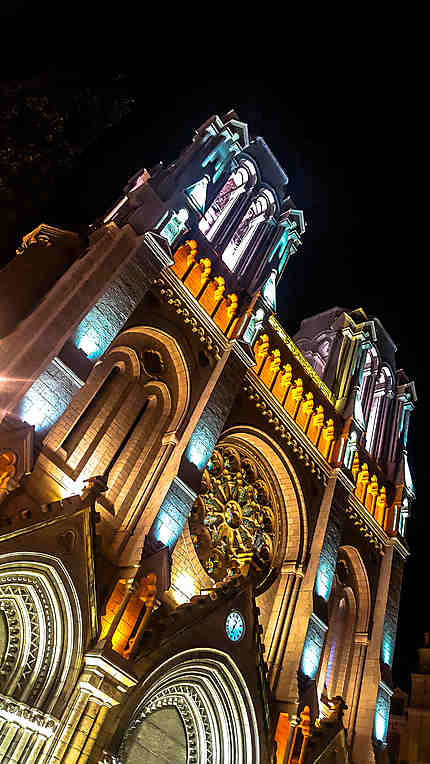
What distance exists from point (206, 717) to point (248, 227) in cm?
1550

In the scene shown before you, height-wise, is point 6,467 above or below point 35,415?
below

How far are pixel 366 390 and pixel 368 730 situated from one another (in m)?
13.5

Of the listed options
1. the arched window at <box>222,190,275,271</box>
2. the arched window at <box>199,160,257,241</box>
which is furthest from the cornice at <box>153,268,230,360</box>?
the arched window at <box>222,190,275,271</box>

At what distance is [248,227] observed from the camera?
22.8 meters

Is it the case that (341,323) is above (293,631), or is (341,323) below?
above

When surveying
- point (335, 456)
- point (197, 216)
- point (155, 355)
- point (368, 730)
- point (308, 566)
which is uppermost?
point (197, 216)

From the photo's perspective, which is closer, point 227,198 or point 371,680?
point 371,680

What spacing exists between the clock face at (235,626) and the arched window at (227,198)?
11620 mm

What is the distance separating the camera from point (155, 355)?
680 inches

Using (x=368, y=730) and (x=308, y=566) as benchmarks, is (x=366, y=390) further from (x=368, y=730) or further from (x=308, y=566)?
(x=368, y=730)

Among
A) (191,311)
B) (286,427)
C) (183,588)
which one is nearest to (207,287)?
(191,311)

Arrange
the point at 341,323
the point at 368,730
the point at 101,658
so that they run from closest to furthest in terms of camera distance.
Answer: the point at 101,658, the point at 368,730, the point at 341,323

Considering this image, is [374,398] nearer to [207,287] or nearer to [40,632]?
[207,287]

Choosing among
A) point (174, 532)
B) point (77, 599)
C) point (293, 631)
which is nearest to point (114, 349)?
point (174, 532)
